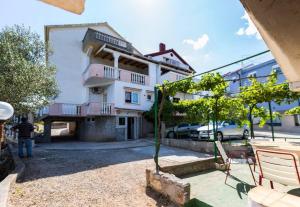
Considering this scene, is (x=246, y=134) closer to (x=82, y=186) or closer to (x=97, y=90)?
(x=97, y=90)

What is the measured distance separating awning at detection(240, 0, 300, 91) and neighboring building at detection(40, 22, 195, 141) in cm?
1600

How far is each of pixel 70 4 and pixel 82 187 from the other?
537 cm

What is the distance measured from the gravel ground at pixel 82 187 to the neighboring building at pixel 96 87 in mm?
9378

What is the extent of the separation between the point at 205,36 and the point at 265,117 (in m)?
6.27

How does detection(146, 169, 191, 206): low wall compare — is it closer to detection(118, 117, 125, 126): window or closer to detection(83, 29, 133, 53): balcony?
detection(118, 117, 125, 126): window

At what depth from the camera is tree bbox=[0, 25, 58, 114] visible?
9.20 m

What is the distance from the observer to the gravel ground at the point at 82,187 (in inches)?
189

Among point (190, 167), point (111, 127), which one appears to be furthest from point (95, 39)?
point (190, 167)

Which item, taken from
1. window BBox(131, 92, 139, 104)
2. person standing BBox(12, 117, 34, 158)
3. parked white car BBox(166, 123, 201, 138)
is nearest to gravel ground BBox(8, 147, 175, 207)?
person standing BBox(12, 117, 34, 158)

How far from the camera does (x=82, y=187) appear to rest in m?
5.70

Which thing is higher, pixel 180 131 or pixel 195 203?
pixel 180 131

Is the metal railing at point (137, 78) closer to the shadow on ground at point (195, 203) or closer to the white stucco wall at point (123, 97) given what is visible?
the white stucco wall at point (123, 97)

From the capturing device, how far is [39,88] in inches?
427

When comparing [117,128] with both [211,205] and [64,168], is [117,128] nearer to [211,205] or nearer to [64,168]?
[64,168]
